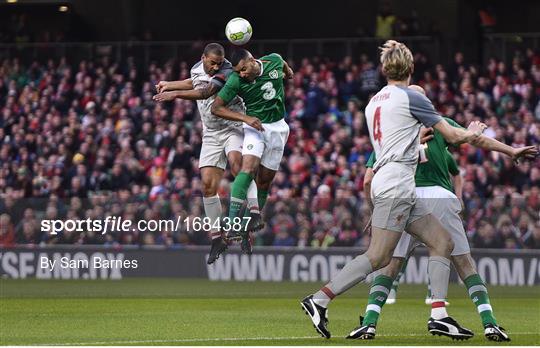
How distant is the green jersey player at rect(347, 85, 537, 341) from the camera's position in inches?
465

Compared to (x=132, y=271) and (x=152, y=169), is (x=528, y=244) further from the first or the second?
(x=152, y=169)

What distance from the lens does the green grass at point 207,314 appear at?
12367 mm

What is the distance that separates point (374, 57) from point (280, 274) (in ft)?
35.6

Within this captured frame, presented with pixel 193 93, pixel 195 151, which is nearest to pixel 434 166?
pixel 193 93

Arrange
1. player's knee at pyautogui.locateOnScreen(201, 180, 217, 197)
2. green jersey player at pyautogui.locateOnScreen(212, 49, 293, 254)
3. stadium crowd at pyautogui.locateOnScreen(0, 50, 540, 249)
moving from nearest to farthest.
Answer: green jersey player at pyautogui.locateOnScreen(212, 49, 293, 254), player's knee at pyautogui.locateOnScreen(201, 180, 217, 197), stadium crowd at pyautogui.locateOnScreen(0, 50, 540, 249)

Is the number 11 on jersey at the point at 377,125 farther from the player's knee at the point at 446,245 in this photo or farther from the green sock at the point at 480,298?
the green sock at the point at 480,298

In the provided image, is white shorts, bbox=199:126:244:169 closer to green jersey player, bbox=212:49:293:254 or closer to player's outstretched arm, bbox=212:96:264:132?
green jersey player, bbox=212:49:293:254

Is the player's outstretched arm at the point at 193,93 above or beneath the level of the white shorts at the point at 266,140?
above

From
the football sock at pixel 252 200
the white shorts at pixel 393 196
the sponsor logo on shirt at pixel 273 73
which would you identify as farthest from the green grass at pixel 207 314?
the sponsor logo on shirt at pixel 273 73

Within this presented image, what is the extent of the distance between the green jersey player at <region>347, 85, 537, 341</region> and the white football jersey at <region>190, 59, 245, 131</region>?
1.87 m

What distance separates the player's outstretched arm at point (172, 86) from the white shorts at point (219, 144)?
0.86m

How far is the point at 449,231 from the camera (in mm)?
12375

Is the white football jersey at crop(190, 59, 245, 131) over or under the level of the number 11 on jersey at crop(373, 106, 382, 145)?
over

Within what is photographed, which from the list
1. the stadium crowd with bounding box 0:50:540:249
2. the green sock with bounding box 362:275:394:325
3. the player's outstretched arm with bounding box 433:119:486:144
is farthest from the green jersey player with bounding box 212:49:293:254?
the stadium crowd with bounding box 0:50:540:249
